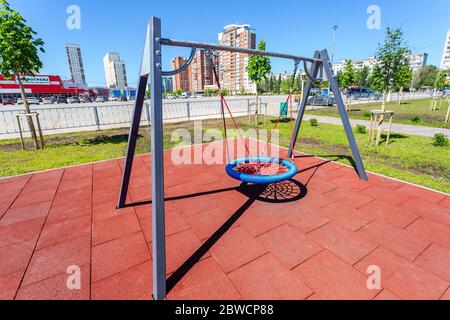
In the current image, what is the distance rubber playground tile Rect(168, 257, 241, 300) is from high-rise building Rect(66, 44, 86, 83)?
117m

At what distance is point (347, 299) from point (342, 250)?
765 millimetres

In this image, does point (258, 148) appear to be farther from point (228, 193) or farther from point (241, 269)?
point (241, 269)

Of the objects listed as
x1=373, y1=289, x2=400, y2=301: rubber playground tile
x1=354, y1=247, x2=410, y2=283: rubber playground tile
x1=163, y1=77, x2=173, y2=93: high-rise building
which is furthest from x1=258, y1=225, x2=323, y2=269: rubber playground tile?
x1=163, y1=77, x2=173, y2=93: high-rise building

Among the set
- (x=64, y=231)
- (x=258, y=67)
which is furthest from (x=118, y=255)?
(x=258, y=67)

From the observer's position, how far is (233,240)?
3107mm

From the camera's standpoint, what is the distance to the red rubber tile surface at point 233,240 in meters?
2.38

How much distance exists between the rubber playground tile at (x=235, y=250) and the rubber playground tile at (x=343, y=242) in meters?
0.84

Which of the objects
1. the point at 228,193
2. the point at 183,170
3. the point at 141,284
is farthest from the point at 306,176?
the point at 141,284

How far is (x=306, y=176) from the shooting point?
5.30 meters

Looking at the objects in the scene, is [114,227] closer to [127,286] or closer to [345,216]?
[127,286]

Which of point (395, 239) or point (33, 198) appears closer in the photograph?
point (395, 239)

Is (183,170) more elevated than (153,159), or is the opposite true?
(153,159)

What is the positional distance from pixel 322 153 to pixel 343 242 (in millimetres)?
4697

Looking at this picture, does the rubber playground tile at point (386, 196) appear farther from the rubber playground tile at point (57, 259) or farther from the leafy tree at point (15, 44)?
the leafy tree at point (15, 44)
